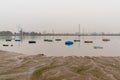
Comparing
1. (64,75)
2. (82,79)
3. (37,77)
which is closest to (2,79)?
(37,77)

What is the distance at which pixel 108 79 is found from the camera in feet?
39.1

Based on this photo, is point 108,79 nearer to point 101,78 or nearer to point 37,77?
point 101,78

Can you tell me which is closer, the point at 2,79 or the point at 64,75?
the point at 2,79

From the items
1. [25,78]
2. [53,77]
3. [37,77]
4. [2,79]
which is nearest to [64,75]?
[53,77]

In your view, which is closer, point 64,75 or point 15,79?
point 15,79

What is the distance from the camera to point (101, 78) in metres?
12.2

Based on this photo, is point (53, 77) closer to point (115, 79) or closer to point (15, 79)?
point (15, 79)

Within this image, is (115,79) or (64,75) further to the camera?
(64,75)

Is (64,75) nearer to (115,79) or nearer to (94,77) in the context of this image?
(94,77)

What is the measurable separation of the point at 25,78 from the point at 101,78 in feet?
17.3

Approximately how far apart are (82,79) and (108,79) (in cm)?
179

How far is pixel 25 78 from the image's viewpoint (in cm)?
1211

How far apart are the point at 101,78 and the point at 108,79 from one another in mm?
496

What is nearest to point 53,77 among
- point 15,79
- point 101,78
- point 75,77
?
point 75,77
